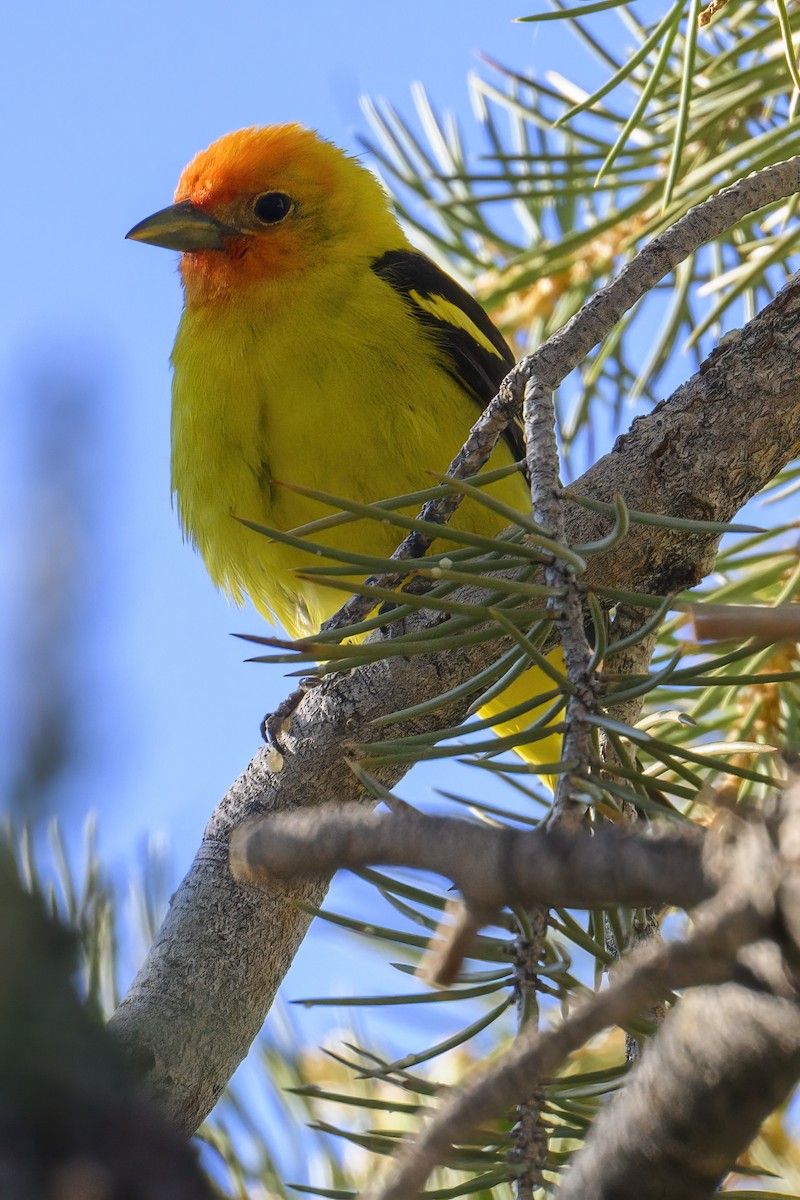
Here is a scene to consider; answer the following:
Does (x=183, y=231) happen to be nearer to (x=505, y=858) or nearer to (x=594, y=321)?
(x=594, y=321)

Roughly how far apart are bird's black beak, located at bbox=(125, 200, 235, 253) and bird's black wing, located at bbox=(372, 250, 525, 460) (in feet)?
1.49

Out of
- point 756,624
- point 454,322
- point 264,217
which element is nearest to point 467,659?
point 756,624

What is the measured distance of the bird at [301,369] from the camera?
8.77 feet

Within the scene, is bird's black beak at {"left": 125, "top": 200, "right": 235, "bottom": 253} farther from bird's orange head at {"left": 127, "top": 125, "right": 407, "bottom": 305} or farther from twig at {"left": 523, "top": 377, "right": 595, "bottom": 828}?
twig at {"left": 523, "top": 377, "right": 595, "bottom": 828}

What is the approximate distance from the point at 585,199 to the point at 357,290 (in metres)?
0.56

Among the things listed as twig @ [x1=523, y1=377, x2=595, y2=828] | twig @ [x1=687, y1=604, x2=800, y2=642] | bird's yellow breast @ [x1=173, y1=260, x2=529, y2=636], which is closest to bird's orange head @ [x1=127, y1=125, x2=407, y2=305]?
bird's yellow breast @ [x1=173, y1=260, x2=529, y2=636]

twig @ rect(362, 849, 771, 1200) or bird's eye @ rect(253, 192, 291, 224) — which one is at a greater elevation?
bird's eye @ rect(253, 192, 291, 224)

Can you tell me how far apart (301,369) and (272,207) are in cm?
83

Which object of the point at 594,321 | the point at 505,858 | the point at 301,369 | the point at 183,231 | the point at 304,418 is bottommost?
the point at 505,858

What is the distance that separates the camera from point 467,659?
1.55 metres

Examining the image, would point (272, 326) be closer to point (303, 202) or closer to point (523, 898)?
point (303, 202)

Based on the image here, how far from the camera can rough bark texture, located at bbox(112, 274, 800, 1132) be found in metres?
1.53

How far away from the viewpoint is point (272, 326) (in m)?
2.86

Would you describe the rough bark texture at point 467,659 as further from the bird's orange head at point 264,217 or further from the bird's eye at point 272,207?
the bird's eye at point 272,207
